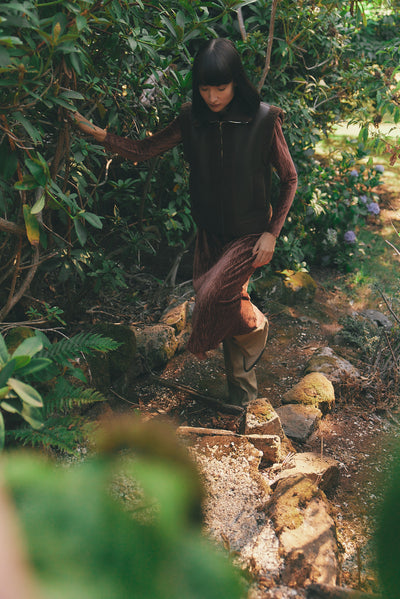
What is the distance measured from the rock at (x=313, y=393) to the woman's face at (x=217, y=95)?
1654 millimetres

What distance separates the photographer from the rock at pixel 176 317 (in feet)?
11.1

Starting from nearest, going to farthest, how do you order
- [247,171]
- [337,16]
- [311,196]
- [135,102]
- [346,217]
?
[247,171], [135,102], [337,16], [311,196], [346,217]

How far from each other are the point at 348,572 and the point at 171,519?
1.81 meters

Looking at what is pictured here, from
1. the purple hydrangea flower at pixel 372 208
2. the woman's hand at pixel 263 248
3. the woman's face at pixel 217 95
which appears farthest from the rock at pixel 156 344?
the purple hydrangea flower at pixel 372 208

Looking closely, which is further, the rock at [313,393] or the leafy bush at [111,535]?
the rock at [313,393]

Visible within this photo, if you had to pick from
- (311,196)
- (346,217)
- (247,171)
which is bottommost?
(346,217)

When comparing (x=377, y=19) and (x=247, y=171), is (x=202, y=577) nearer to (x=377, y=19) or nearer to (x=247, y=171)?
(x=247, y=171)

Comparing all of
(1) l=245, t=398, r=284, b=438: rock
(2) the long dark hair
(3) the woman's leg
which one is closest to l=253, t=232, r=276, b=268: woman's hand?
(3) the woman's leg

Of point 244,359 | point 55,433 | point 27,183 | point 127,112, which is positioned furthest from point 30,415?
point 127,112

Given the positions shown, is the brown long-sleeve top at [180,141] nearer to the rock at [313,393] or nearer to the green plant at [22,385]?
the rock at [313,393]

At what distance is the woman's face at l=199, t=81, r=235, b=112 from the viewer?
2.16 metres

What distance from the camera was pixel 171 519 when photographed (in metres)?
0.34

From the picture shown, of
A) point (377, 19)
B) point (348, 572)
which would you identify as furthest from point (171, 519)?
point (377, 19)

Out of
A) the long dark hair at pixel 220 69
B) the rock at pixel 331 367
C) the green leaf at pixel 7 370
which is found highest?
the long dark hair at pixel 220 69
